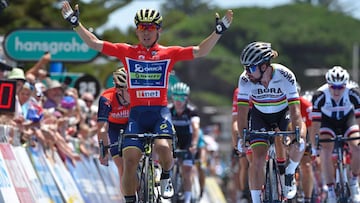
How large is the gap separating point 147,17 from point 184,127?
6.78 m

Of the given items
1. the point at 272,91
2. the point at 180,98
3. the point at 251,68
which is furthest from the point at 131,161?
the point at 180,98

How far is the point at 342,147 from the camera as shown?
18234mm

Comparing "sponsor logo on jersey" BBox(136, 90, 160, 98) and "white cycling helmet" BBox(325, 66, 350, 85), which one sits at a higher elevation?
"white cycling helmet" BBox(325, 66, 350, 85)

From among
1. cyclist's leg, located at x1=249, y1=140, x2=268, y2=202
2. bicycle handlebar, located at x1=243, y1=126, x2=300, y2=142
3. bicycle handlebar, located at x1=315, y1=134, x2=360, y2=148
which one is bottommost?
cyclist's leg, located at x1=249, y1=140, x2=268, y2=202

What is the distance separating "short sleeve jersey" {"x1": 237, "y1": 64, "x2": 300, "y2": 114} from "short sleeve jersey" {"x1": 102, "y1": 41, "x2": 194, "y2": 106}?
0.88m

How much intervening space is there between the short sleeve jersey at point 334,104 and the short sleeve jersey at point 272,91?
109 inches

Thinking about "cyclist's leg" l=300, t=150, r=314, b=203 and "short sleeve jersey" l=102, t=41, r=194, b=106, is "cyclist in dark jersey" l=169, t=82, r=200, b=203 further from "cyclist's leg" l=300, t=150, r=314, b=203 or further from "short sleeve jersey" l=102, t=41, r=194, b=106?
"short sleeve jersey" l=102, t=41, r=194, b=106

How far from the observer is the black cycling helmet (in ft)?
48.7

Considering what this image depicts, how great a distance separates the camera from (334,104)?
18781 mm

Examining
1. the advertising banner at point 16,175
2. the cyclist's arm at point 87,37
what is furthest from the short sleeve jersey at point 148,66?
the advertising banner at point 16,175

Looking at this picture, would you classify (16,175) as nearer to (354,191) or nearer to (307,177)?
(354,191)

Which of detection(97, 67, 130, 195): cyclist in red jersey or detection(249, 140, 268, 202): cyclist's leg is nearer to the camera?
detection(249, 140, 268, 202): cyclist's leg

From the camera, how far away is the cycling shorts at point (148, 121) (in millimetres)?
14719

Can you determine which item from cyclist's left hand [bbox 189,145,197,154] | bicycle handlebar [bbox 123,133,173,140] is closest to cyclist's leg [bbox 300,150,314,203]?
cyclist's left hand [bbox 189,145,197,154]
